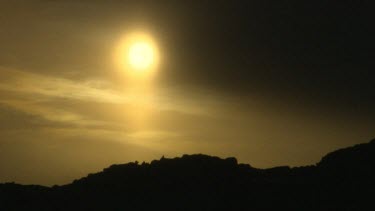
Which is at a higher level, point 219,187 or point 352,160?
point 352,160

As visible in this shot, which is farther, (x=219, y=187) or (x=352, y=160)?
(x=352, y=160)

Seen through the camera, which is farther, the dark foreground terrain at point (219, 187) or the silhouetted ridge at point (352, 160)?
the silhouetted ridge at point (352, 160)

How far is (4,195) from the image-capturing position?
656ft

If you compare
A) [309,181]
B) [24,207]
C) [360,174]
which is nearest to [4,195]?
[24,207]

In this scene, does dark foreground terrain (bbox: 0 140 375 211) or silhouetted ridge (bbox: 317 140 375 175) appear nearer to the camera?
dark foreground terrain (bbox: 0 140 375 211)

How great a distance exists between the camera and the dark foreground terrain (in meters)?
170

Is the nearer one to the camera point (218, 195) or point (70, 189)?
point (218, 195)

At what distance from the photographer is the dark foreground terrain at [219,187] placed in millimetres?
169500

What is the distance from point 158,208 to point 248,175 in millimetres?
30041

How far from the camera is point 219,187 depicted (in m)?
180

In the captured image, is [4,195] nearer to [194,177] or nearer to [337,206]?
[194,177]

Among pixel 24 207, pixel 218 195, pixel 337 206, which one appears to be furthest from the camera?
pixel 24 207

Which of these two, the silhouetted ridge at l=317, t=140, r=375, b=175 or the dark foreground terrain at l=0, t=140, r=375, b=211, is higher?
the silhouetted ridge at l=317, t=140, r=375, b=175

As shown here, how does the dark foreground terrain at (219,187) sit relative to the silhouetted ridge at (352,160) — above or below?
below
